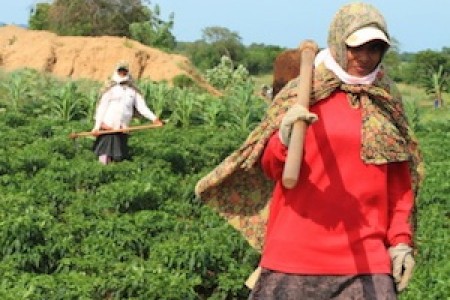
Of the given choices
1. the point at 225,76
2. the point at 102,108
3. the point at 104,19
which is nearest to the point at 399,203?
the point at 102,108

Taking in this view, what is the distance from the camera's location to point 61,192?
9.32 metres

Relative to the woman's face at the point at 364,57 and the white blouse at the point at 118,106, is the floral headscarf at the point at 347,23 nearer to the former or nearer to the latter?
the woman's face at the point at 364,57

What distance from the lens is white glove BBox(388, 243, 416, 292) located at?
3.54m

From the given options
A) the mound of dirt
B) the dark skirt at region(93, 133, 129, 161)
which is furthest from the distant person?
the mound of dirt

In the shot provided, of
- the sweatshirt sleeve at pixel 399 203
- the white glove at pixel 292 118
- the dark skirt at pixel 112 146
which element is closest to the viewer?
the white glove at pixel 292 118

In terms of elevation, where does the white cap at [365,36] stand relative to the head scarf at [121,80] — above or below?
below

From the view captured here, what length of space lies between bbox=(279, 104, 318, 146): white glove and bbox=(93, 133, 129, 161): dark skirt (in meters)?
8.27

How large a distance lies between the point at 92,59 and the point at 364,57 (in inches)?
985

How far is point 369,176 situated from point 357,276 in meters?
0.35

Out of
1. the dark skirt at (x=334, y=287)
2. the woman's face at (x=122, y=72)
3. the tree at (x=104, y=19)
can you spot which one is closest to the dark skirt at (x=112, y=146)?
the woman's face at (x=122, y=72)

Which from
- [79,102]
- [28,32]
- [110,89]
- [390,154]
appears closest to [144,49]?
[28,32]

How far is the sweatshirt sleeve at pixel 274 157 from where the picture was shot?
11.1ft

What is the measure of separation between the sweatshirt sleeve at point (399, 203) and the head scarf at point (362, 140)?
6 centimetres

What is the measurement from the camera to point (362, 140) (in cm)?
347
